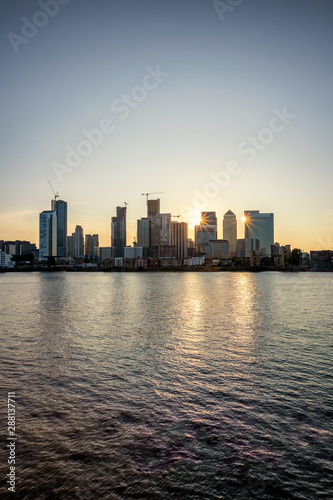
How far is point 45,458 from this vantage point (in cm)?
997

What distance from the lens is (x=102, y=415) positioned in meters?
12.7

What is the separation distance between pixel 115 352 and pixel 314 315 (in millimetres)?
28268

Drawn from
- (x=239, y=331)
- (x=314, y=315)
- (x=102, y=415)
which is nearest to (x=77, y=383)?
(x=102, y=415)

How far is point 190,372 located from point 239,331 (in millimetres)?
13482

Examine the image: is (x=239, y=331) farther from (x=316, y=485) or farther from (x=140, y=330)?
(x=316, y=485)

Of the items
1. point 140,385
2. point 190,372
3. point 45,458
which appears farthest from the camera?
point 190,372

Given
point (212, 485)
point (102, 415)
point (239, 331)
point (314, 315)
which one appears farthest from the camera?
point (314, 315)

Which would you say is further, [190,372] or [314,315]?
[314,315]

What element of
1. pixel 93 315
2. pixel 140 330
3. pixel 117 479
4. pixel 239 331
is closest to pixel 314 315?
pixel 239 331

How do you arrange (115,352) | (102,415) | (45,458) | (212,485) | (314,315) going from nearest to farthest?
(212,485), (45,458), (102,415), (115,352), (314,315)

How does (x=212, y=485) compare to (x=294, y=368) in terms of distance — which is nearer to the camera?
(x=212, y=485)

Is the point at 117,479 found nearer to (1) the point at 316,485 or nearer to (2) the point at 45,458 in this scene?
(2) the point at 45,458

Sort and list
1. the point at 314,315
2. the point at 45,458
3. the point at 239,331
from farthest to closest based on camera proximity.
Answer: the point at 314,315, the point at 239,331, the point at 45,458

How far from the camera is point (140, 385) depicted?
52.6 ft
